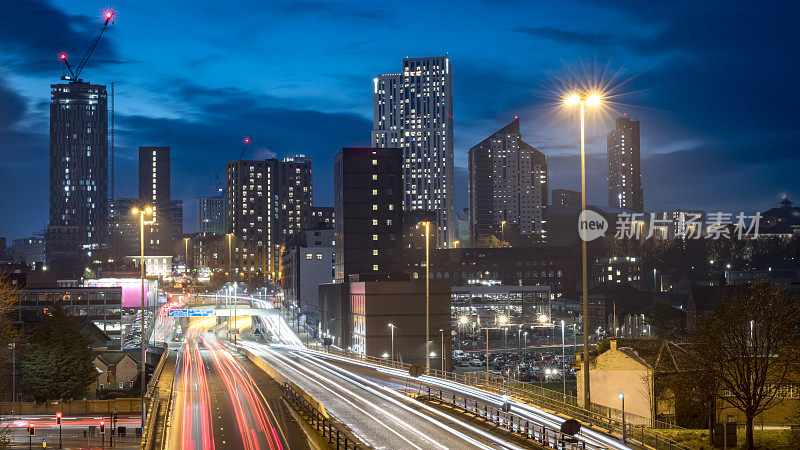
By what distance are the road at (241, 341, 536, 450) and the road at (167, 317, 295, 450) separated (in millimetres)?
3810

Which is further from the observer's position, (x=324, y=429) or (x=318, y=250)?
(x=318, y=250)

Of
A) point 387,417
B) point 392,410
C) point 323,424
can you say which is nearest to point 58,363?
point 392,410

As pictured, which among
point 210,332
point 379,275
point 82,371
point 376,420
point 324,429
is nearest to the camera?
point 324,429

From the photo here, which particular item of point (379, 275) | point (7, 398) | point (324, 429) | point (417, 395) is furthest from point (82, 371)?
point (379, 275)

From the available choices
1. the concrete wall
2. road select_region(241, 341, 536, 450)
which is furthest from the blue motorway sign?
the concrete wall

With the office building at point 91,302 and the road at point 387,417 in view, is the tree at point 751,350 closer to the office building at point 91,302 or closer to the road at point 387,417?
the road at point 387,417

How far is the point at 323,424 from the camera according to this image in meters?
37.8

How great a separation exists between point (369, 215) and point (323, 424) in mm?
106008

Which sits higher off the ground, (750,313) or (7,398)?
(750,313)

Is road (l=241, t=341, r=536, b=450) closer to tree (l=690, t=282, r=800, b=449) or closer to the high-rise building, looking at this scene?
tree (l=690, t=282, r=800, b=449)

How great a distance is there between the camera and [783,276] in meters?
182

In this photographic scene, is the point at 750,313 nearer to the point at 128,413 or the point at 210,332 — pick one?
the point at 128,413

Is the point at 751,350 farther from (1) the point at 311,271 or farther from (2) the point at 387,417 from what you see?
(1) the point at 311,271

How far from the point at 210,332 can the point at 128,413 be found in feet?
347
